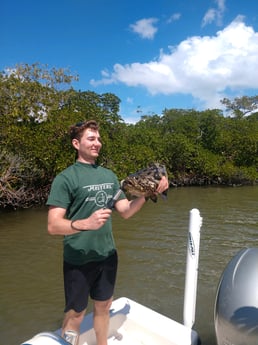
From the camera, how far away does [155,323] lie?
3.21 m

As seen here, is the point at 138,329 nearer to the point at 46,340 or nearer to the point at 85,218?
the point at 46,340

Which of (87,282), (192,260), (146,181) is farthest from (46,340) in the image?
(192,260)

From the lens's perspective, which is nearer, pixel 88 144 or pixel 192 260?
pixel 88 144

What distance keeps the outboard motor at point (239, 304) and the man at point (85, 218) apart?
99 centimetres

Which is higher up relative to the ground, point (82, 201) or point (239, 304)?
point (82, 201)

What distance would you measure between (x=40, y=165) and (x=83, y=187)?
12222 mm

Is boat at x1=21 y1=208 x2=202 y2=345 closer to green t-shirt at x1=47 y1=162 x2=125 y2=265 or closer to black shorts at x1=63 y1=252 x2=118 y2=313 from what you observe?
black shorts at x1=63 y1=252 x2=118 y2=313

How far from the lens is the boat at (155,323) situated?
119 inches

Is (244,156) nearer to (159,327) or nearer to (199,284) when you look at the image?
(199,284)

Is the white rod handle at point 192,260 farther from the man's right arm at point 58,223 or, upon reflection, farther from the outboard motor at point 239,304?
the man's right arm at point 58,223

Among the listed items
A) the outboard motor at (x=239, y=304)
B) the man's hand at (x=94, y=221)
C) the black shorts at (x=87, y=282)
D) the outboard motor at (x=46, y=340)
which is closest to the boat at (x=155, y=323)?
the outboard motor at (x=239, y=304)

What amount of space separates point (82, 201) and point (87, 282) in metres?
0.68

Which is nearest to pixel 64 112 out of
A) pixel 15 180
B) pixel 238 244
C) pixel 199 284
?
pixel 15 180

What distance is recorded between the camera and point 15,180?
12961 mm
